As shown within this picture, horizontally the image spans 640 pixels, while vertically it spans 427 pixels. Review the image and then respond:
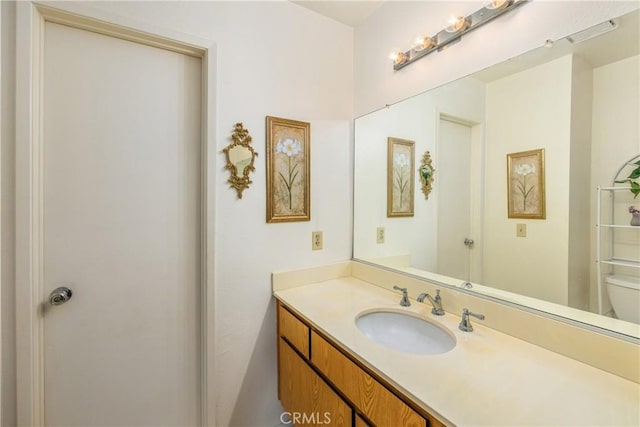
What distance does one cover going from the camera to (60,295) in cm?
110

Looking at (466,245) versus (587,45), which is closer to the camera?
(587,45)

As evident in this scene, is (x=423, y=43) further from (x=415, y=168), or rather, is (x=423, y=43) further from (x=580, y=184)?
(x=580, y=184)

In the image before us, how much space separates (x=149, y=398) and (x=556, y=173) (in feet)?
6.39

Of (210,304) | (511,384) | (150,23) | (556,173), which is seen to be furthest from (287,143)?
(511,384)

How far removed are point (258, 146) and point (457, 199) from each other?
1.02m

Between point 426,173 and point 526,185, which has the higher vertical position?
point 426,173

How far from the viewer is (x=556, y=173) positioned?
961mm

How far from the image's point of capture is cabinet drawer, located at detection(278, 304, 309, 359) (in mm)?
1185

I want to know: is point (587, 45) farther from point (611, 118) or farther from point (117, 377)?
point (117, 377)

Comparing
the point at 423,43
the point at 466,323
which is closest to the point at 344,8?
the point at 423,43

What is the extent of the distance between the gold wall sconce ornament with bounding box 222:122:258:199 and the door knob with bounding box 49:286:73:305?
31.0 inches

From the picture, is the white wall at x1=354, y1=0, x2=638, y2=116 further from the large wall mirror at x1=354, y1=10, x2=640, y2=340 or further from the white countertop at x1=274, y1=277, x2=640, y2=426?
the white countertop at x1=274, y1=277, x2=640, y2=426

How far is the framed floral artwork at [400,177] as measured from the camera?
155 cm

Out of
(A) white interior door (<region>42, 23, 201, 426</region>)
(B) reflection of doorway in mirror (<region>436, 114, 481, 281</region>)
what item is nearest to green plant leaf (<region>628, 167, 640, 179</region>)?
(B) reflection of doorway in mirror (<region>436, 114, 481, 281</region>)
